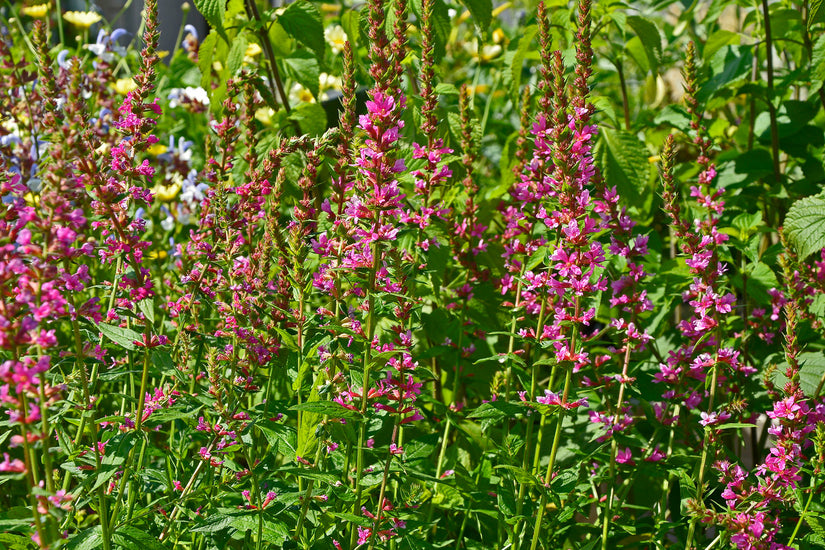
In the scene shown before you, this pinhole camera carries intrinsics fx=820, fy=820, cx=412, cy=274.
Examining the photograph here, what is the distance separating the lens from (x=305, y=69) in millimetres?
2637

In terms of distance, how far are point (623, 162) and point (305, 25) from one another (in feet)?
3.58

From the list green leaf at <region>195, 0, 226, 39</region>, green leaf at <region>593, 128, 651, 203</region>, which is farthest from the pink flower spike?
green leaf at <region>195, 0, 226, 39</region>

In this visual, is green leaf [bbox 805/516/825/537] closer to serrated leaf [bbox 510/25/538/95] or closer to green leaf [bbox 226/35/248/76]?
serrated leaf [bbox 510/25/538/95]

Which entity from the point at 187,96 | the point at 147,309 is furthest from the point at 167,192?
the point at 147,309

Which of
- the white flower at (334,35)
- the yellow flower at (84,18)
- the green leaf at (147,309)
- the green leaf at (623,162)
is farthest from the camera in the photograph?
the white flower at (334,35)

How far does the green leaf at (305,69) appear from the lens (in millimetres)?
2582

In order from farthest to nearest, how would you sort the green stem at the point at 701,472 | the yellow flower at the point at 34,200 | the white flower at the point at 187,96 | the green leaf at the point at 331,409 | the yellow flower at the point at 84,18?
1. the yellow flower at the point at 84,18
2. the white flower at the point at 187,96
3. the yellow flower at the point at 34,200
4. the green stem at the point at 701,472
5. the green leaf at the point at 331,409

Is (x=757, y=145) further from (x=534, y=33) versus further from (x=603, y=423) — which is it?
(x=603, y=423)

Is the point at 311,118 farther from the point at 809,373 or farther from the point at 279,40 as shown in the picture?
the point at 809,373

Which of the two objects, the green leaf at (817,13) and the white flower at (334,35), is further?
the white flower at (334,35)

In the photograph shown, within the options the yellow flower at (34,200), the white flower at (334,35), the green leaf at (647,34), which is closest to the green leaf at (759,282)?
the green leaf at (647,34)

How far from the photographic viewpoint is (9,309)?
1265mm

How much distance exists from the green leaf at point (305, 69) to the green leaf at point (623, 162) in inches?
35.7

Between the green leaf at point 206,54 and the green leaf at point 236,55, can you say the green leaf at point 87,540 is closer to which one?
the green leaf at point 236,55
